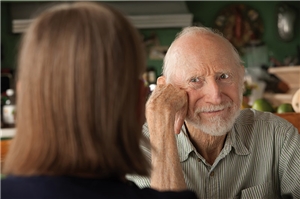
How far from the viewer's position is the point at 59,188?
2.53 feet

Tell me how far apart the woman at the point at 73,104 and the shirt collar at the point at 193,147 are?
753mm

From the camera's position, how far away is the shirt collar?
156 centimetres

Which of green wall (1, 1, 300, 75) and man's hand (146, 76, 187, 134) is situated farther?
green wall (1, 1, 300, 75)

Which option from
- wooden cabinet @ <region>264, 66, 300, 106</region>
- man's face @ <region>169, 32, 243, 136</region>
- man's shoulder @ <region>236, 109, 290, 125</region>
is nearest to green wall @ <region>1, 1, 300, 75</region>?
wooden cabinet @ <region>264, 66, 300, 106</region>

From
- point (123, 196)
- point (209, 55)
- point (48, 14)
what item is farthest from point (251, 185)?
point (48, 14)

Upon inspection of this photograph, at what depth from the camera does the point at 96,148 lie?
794 mm

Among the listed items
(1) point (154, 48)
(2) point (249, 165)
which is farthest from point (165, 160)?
(1) point (154, 48)

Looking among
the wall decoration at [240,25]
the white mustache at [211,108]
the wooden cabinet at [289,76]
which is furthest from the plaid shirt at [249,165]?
the wall decoration at [240,25]

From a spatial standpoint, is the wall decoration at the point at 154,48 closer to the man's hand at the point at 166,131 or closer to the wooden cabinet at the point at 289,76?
the wooden cabinet at the point at 289,76

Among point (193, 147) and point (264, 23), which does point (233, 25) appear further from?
point (193, 147)

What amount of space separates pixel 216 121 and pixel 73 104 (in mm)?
815

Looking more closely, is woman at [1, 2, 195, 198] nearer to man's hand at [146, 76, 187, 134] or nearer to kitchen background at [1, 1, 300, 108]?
man's hand at [146, 76, 187, 134]

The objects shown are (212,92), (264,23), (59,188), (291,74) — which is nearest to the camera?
(59,188)

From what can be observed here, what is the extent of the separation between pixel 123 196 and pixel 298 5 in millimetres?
7226
